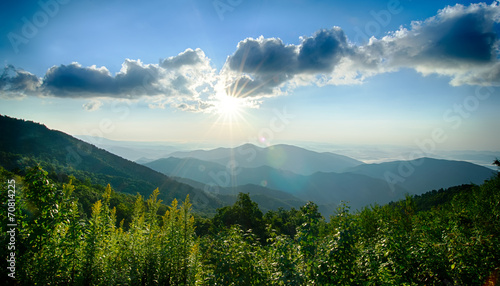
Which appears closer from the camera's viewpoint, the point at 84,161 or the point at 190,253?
the point at 190,253

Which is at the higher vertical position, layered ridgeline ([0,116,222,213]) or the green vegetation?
the green vegetation

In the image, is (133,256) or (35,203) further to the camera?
(133,256)

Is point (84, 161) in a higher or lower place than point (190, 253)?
lower

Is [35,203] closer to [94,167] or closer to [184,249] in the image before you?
[184,249]

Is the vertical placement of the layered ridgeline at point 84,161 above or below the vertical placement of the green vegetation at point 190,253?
below

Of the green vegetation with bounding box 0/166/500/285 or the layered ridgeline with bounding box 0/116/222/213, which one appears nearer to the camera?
the green vegetation with bounding box 0/166/500/285

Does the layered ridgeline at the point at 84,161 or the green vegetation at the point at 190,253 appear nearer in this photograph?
the green vegetation at the point at 190,253

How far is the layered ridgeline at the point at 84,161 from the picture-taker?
5923 inches

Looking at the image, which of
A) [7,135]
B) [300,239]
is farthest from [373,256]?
[7,135]

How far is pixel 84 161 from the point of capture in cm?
17825

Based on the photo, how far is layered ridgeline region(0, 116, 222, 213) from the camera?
15044 centimetres

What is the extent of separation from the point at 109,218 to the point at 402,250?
10.1 m

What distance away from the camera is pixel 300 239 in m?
5.98

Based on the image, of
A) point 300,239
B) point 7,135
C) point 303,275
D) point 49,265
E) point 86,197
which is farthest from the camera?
point 7,135
